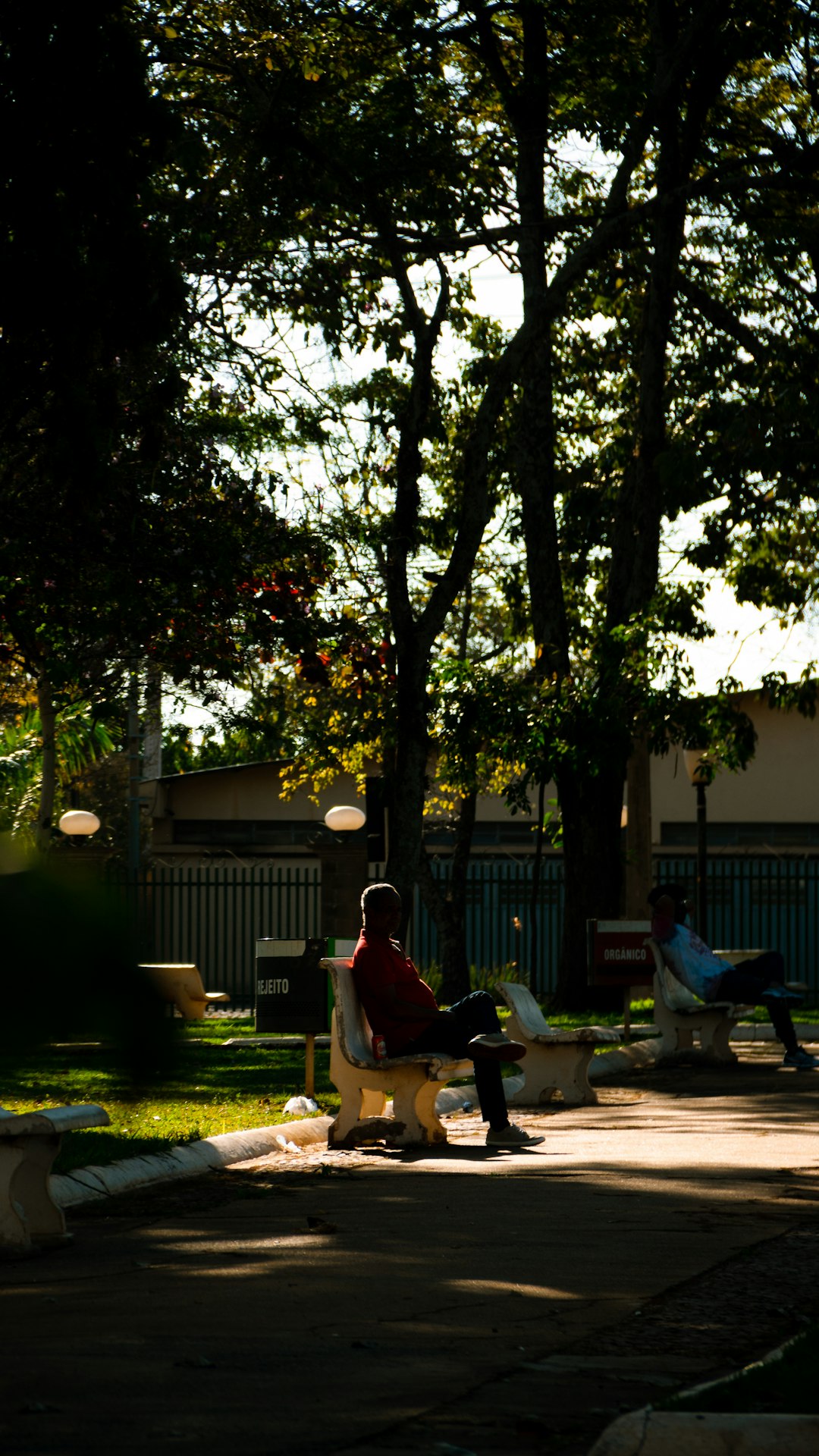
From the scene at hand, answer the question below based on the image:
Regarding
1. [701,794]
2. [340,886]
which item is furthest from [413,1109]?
[701,794]

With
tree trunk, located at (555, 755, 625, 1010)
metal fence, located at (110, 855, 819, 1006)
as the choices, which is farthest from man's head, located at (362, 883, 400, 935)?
metal fence, located at (110, 855, 819, 1006)

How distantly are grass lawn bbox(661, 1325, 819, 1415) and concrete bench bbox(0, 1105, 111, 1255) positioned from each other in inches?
109

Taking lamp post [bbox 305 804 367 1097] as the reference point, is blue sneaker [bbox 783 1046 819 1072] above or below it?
below

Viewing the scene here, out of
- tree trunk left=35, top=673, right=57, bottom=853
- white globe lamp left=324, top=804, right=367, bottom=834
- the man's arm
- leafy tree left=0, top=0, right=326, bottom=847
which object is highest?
leafy tree left=0, top=0, right=326, bottom=847

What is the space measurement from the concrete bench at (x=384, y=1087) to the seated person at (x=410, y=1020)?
12 cm

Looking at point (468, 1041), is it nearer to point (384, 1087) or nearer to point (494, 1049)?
point (494, 1049)

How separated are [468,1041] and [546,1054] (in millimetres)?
2382

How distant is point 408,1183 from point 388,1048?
157 centimetres

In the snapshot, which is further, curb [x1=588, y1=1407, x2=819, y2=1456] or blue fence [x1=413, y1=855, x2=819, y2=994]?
blue fence [x1=413, y1=855, x2=819, y2=994]

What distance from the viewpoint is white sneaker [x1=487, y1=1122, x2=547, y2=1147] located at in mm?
9438

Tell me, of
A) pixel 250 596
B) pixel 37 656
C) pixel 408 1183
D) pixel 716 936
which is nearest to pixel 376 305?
pixel 250 596

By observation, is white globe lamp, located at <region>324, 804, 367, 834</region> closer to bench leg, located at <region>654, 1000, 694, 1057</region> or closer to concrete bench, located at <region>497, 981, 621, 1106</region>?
bench leg, located at <region>654, 1000, 694, 1057</region>

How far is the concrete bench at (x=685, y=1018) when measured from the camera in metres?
14.5

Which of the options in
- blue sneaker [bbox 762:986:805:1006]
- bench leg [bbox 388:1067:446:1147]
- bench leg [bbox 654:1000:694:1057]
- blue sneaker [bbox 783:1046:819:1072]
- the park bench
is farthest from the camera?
bench leg [bbox 654:1000:694:1057]
